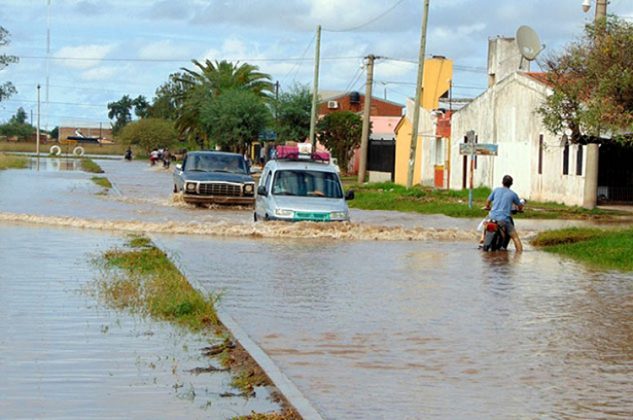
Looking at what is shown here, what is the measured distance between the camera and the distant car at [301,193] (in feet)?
80.5

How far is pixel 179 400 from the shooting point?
8688mm

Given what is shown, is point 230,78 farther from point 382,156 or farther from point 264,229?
point 264,229

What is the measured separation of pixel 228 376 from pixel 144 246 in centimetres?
1190

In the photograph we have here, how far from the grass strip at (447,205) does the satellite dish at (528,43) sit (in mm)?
5068

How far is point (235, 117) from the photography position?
8162 centimetres

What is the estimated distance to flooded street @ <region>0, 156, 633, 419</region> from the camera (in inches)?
351

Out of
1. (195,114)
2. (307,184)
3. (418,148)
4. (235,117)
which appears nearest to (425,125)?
(418,148)

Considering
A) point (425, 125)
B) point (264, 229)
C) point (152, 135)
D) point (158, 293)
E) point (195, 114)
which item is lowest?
point (158, 293)

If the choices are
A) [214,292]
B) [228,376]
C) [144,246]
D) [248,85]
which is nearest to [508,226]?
[144,246]

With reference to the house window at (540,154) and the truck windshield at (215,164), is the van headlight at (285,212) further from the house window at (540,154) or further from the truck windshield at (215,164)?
the house window at (540,154)

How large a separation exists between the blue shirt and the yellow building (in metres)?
30.4

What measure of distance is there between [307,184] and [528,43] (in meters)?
17.5

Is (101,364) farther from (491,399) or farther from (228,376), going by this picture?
→ (491,399)

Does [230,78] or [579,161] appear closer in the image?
[579,161]
